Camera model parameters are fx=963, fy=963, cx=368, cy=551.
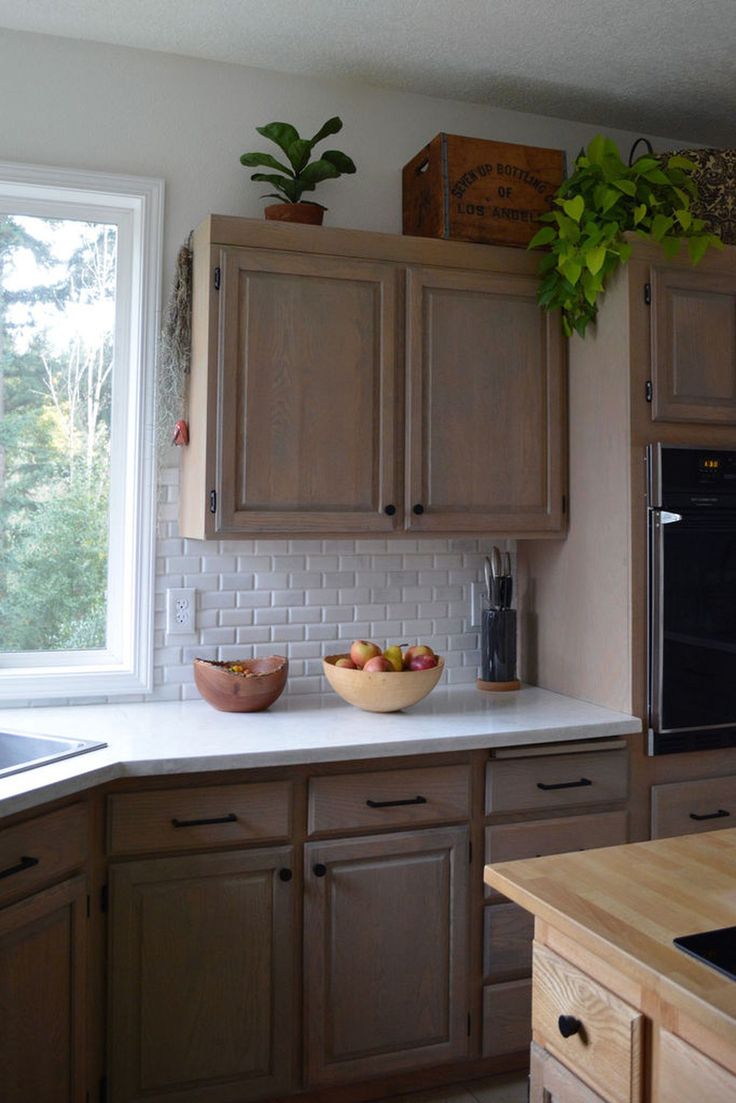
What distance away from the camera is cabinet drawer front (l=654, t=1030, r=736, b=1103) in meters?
1.04

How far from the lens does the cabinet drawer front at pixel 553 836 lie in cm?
248

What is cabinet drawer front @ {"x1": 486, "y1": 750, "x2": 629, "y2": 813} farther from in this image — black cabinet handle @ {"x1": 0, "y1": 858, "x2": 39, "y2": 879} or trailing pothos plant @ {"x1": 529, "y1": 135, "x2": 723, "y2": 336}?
trailing pothos plant @ {"x1": 529, "y1": 135, "x2": 723, "y2": 336}

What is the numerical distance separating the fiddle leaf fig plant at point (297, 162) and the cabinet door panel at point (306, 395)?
29 centimetres

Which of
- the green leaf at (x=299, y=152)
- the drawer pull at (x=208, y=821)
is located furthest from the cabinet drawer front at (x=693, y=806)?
the green leaf at (x=299, y=152)

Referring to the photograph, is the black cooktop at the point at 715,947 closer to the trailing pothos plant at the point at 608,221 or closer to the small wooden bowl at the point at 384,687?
the small wooden bowl at the point at 384,687

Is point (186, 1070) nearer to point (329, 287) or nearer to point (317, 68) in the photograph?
point (329, 287)

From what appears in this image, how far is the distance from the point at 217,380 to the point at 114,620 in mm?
810

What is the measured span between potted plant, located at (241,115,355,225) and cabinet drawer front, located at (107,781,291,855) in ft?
5.12

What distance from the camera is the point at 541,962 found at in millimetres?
1357

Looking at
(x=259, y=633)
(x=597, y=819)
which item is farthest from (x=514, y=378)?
(x=597, y=819)

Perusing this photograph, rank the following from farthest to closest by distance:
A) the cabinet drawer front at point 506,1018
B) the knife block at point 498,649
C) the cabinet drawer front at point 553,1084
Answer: the knife block at point 498,649, the cabinet drawer front at point 506,1018, the cabinet drawer front at point 553,1084

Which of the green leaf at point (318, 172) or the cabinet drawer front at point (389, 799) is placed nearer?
the cabinet drawer front at point (389, 799)

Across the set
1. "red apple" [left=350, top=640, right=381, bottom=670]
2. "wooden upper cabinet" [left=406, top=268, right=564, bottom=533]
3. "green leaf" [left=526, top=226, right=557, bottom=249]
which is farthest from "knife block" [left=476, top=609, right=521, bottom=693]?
"green leaf" [left=526, top=226, right=557, bottom=249]

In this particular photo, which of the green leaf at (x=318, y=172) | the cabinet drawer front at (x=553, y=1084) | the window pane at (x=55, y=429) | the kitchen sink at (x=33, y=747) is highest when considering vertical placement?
the green leaf at (x=318, y=172)
